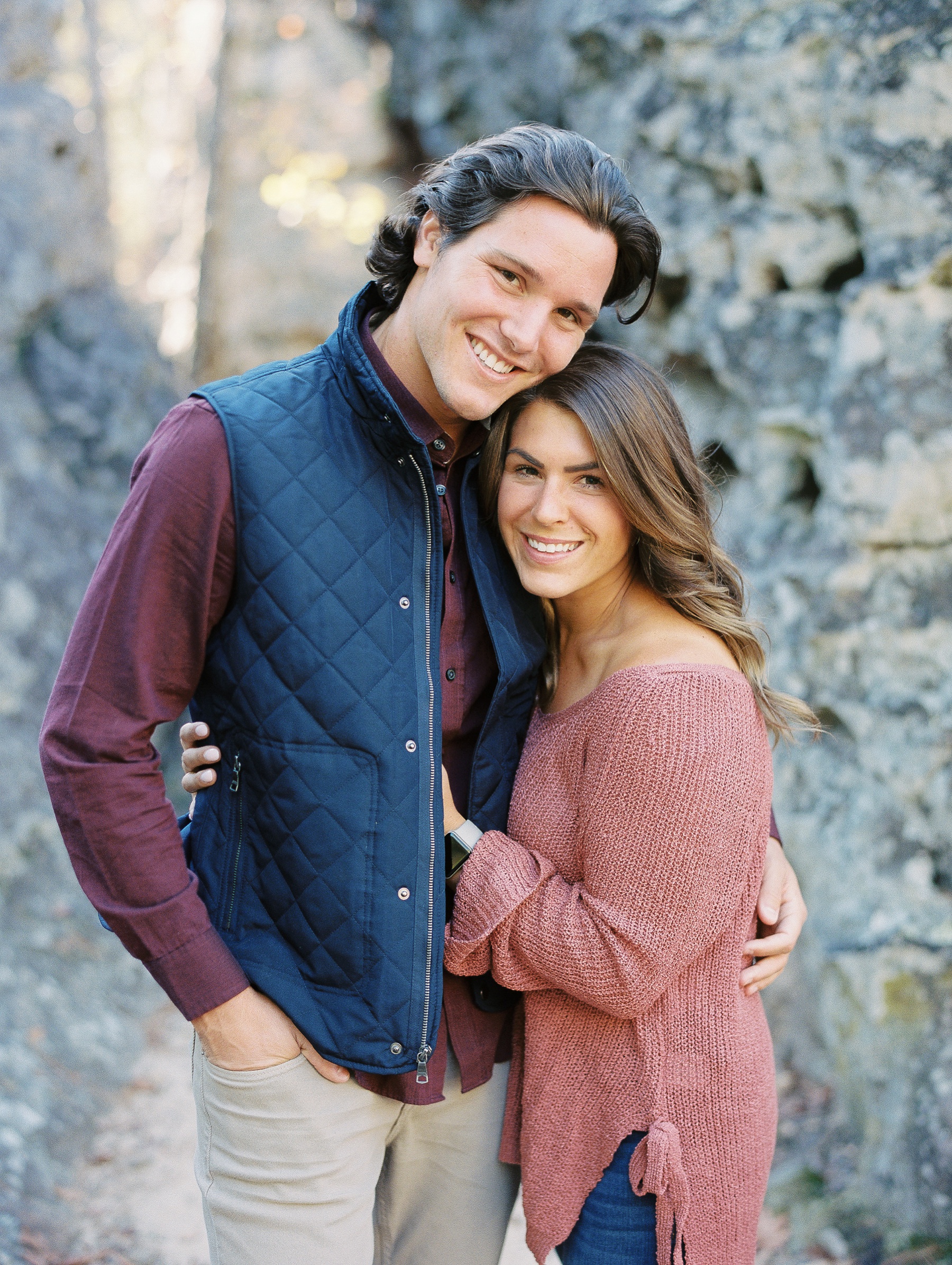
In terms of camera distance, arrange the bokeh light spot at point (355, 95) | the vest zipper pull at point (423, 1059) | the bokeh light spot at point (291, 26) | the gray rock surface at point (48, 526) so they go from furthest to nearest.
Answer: the bokeh light spot at point (291, 26) → the bokeh light spot at point (355, 95) → the gray rock surface at point (48, 526) → the vest zipper pull at point (423, 1059)

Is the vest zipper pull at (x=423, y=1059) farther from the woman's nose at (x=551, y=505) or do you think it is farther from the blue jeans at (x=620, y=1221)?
the woman's nose at (x=551, y=505)

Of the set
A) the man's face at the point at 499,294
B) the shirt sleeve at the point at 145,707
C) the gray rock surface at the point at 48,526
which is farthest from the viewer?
the gray rock surface at the point at 48,526

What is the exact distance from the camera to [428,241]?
2.02 meters

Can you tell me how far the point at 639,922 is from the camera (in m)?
1.82

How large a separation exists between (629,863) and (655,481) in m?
0.80

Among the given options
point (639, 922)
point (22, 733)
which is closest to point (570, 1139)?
point (639, 922)

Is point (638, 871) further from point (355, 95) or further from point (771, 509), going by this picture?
point (355, 95)

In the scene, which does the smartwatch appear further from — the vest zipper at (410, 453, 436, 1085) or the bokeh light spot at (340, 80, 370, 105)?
the bokeh light spot at (340, 80, 370, 105)

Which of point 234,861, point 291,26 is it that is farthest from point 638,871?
point 291,26

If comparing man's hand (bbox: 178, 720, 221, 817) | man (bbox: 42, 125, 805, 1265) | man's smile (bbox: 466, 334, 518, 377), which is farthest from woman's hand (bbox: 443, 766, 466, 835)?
man's smile (bbox: 466, 334, 518, 377)

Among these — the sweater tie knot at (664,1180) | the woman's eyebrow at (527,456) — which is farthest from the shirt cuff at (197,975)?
the woman's eyebrow at (527,456)

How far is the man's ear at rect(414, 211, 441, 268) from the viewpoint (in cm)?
200

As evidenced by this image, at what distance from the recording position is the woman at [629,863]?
184 centimetres

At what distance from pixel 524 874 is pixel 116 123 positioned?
1111 centimetres
